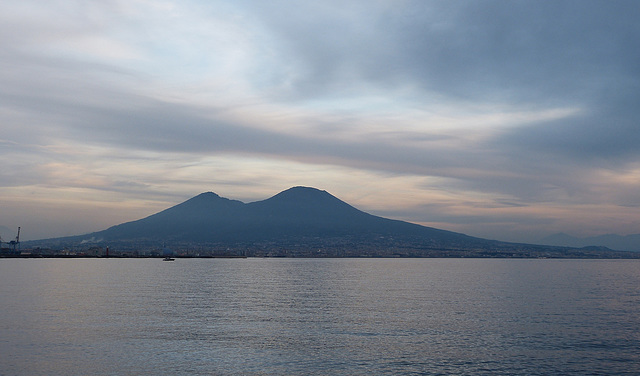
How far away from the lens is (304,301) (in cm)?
9181

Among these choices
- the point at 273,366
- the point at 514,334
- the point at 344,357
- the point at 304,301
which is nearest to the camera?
the point at 273,366

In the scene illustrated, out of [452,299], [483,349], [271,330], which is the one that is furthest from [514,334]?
[452,299]

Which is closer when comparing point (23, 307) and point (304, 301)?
point (23, 307)

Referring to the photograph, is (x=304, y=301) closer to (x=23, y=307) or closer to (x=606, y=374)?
(x=23, y=307)

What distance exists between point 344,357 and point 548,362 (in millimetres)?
17576

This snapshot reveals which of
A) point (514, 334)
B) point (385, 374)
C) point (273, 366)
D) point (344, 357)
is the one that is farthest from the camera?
point (514, 334)

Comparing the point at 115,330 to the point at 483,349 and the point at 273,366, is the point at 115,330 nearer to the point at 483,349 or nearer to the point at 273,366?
the point at 273,366

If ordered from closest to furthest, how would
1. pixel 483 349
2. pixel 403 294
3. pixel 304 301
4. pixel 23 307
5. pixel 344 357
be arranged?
1. pixel 344 357
2. pixel 483 349
3. pixel 23 307
4. pixel 304 301
5. pixel 403 294

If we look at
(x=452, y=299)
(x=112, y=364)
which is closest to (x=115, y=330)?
(x=112, y=364)

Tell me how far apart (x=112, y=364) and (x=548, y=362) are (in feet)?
122

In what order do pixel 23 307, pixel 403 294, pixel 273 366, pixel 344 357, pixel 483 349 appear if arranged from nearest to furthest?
pixel 273 366 < pixel 344 357 < pixel 483 349 < pixel 23 307 < pixel 403 294

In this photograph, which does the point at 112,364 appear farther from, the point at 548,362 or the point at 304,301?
the point at 304,301

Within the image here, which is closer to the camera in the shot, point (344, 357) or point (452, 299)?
point (344, 357)

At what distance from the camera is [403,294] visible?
4134 inches
